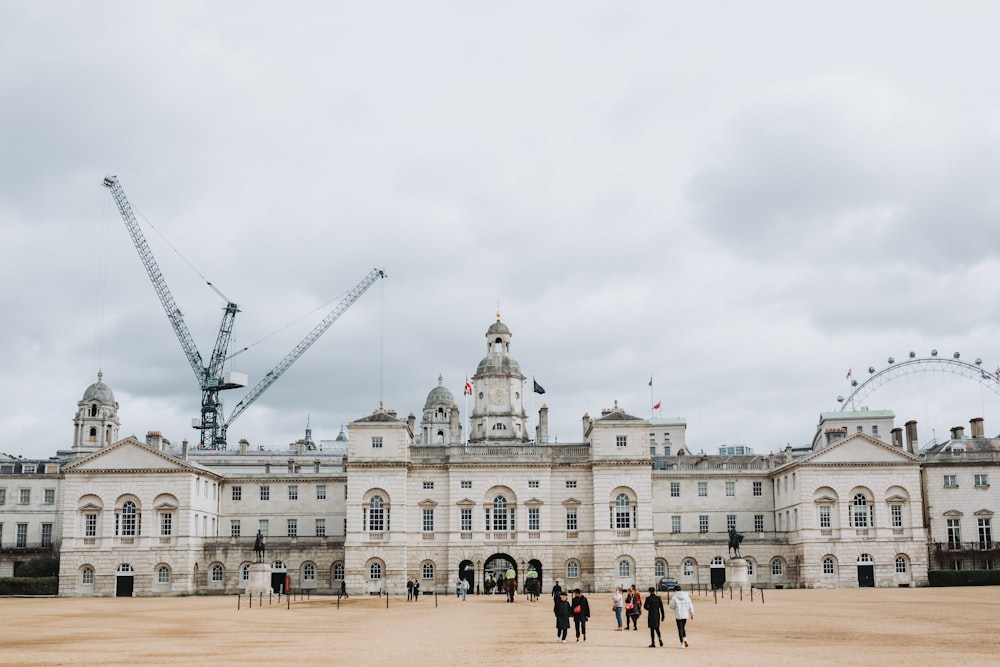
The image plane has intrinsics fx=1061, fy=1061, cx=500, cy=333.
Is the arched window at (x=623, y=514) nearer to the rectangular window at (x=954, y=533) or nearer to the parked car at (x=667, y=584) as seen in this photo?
the parked car at (x=667, y=584)

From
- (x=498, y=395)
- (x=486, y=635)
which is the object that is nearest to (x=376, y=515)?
(x=498, y=395)

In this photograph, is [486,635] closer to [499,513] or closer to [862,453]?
[499,513]

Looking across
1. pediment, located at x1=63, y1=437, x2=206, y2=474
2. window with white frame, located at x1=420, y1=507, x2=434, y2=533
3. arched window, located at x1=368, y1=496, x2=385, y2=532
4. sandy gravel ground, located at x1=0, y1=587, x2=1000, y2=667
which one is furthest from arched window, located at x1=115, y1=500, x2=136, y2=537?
window with white frame, located at x1=420, y1=507, x2=434, y2=533

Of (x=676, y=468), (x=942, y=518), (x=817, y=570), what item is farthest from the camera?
(x=676, y=468)

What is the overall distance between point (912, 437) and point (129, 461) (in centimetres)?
6182

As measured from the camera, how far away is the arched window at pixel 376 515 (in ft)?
252

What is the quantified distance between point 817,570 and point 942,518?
12.6 m

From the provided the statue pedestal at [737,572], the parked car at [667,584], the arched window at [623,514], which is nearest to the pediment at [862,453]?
the statue pedestal at [737,572]

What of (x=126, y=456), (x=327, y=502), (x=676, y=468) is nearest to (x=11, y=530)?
(x=126, y=456)

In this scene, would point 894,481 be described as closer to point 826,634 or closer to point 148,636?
point 826,634

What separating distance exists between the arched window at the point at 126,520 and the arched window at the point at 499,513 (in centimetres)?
2642

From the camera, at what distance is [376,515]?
253 feet

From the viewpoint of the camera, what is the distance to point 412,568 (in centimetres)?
7675

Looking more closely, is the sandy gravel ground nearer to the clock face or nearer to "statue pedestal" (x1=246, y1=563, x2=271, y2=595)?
"statue pedestal" (x1=246, y1=563, x2=271, y2=595)
